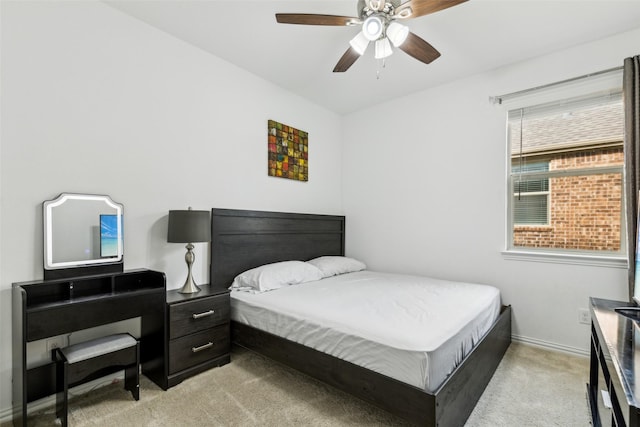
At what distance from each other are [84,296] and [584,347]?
3890 millimetres

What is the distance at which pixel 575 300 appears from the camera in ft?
8.59

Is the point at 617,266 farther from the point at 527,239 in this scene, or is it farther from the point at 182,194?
the point at 182,194

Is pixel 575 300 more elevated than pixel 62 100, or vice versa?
pixel 62 100

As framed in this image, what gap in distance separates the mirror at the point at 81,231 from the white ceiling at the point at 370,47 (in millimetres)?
1454

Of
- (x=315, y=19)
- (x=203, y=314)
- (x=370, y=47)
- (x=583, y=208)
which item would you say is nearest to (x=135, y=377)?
(x=203, y=314)

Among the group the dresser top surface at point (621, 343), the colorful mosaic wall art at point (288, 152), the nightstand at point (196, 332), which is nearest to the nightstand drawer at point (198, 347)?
the nightstand at point (196, 332)

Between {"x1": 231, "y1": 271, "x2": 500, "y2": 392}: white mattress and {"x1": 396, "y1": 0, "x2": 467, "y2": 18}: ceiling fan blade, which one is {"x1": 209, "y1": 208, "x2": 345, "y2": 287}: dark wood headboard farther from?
{"x1": 396, "y1": 0, "x2": 467, "y2": 18}: ceiling fan blade

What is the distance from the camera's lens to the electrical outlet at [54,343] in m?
1.90

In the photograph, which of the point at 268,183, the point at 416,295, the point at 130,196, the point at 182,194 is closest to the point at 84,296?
the point at 130,196

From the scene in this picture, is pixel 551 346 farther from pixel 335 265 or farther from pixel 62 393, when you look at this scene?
pixel 62 393

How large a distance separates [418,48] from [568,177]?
6.34 feet

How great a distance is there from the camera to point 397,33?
6.33 ft

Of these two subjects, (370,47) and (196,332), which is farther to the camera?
(370,47)

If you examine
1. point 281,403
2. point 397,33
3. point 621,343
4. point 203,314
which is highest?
point 397,33
